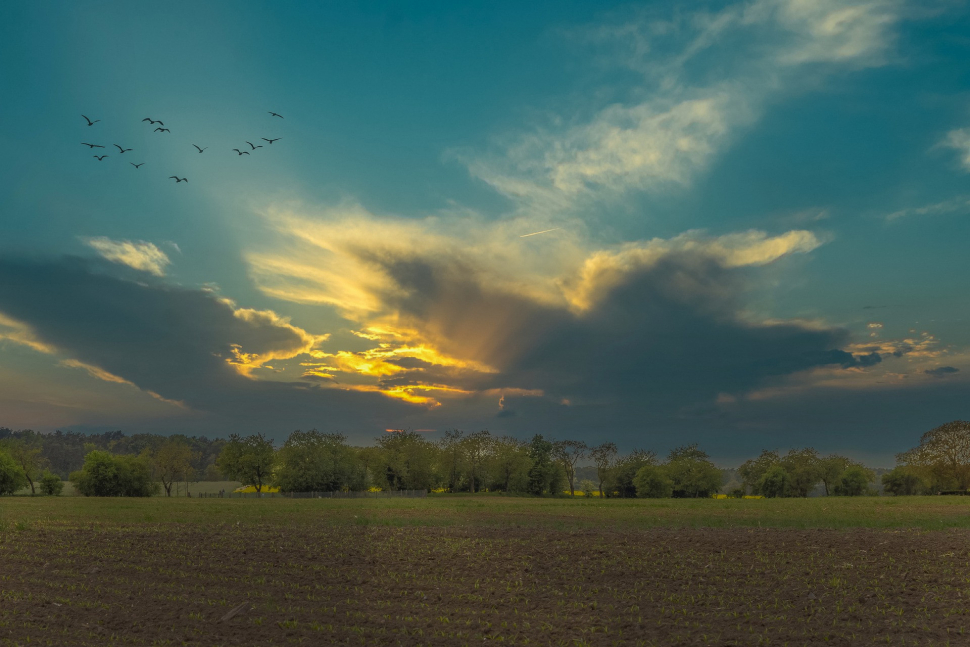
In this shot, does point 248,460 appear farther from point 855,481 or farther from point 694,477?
point 855,481

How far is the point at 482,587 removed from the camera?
22266 millimetres

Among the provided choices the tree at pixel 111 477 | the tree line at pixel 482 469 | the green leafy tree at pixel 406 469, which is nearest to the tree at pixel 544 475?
the tree line at pixel 482 469

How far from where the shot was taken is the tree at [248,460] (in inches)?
5138

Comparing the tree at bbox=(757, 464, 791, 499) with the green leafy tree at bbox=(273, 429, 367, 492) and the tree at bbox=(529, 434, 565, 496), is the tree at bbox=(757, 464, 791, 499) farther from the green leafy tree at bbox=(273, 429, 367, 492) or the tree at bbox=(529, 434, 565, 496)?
the green leafy tree at bbox=(273, 429, 367, 492)

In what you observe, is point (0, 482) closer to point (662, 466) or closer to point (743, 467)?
point (662, 466)

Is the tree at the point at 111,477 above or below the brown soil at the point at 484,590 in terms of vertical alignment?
below

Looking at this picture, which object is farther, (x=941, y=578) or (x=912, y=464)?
(x=912, y=464)

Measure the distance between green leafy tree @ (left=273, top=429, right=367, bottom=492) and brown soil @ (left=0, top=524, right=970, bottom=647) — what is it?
8814 cm

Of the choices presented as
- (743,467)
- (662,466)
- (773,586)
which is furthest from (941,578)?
(743,467)

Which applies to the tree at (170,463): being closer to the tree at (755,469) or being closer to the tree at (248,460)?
the tree at (248,460)

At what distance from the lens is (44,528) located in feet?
119

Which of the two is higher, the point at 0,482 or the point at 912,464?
the point at 912,464

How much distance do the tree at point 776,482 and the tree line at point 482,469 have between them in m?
0.20

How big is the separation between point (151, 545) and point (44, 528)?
12.0m
